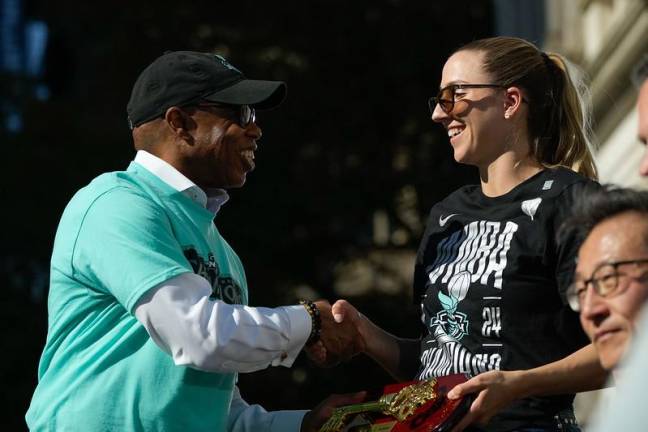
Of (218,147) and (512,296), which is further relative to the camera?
(218,147)

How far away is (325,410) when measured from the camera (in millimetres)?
4738

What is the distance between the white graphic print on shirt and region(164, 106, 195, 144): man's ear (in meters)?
0.92

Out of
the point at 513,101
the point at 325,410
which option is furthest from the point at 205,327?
the point at 513,101

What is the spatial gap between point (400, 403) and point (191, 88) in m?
1.27

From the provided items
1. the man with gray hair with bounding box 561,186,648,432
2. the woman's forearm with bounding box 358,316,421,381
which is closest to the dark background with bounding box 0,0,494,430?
the woman's forearm with bounding box 358,316,421,381

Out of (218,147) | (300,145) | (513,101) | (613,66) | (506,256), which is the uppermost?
(513,101)

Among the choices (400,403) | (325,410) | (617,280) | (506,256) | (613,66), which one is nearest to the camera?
(617,280)

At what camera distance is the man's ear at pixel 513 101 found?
471 centimetres

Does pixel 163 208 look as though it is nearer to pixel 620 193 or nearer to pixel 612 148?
pixel 620 193

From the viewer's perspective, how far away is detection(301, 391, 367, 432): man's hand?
4.67 metres

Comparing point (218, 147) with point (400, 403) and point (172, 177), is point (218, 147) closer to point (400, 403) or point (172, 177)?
point (172, 177)

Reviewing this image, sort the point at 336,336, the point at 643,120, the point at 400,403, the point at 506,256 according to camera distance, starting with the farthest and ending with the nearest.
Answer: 1. the point at 336,336
2. the point at 506,256
3. the point at 400,403
4. the point at 643,120

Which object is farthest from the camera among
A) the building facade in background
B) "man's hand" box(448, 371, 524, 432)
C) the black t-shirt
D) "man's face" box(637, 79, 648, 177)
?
the building facade in background

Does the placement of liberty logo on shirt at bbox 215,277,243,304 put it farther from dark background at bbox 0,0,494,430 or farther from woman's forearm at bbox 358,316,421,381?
dark background at bbox 0,0,494,430
